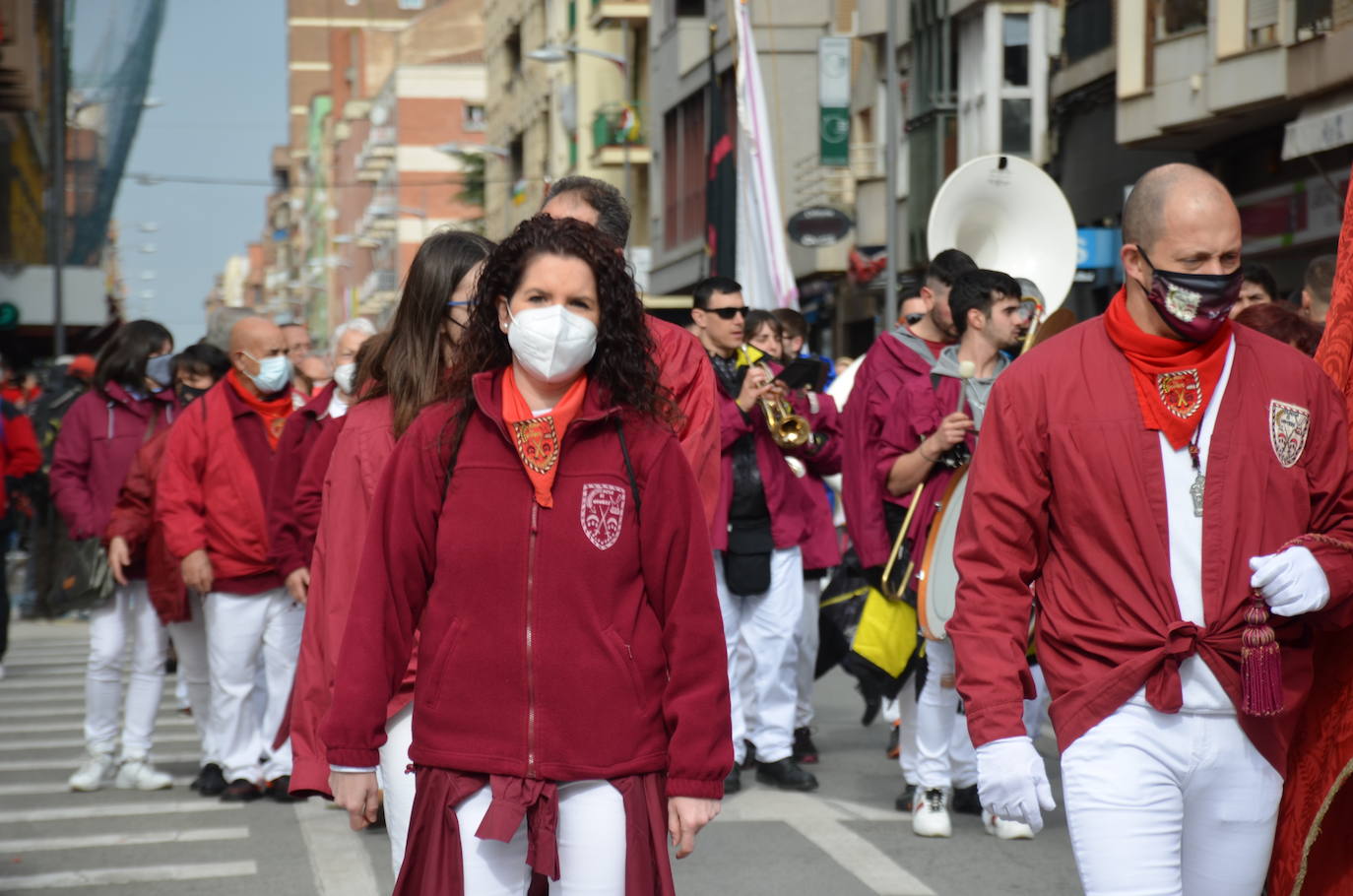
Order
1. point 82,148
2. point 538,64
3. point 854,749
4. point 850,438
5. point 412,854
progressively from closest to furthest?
point 412,854 < point 850,438 < point 854,749 < point 82,148 < point 538,64

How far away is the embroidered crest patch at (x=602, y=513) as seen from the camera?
3.77 m

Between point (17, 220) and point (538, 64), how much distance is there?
26.0 meters

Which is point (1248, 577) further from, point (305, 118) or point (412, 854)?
point (305, 118)

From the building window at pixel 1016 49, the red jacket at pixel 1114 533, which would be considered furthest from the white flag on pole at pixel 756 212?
the building window at pixel 1016 49

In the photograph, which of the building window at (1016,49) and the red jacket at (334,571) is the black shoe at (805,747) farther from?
the building window at (1016,49)

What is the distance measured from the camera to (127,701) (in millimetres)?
9203

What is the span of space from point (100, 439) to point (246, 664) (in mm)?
1560

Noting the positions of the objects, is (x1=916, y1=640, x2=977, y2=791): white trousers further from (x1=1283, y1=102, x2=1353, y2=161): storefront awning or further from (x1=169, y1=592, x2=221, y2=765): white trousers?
(x1=1283, y1=102, x2=1353, y2=161): storefront awning

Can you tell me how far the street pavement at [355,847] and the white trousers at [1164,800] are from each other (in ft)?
9.14

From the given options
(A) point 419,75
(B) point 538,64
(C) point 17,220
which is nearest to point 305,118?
(A) point 419,75

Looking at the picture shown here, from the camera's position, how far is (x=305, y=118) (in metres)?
167

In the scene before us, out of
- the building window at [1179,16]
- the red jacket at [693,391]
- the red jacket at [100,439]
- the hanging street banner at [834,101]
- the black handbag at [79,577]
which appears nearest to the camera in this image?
the red jacket at [693,391]

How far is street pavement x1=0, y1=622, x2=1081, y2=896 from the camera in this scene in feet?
22.7

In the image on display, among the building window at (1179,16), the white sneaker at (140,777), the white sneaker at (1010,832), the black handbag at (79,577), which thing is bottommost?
the white sneaker at (140,777)
